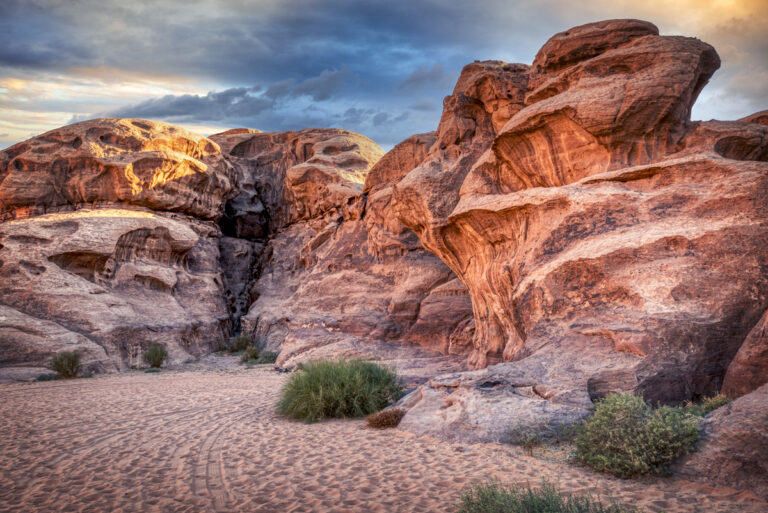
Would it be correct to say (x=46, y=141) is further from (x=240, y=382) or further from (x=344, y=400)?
(x=344, y=400)

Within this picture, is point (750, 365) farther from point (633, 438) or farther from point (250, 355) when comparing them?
point (250, 355)

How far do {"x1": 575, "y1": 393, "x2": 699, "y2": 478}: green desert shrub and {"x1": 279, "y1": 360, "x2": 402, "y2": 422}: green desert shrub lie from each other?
153 inches

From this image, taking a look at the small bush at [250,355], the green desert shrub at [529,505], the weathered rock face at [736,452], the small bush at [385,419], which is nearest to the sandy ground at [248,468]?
the weathered rock face at [736,452]

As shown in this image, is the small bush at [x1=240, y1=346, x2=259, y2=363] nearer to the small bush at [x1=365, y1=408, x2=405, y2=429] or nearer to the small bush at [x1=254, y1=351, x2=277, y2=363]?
the small bush at [x1=254, y1=351, x2=277, y2=363]

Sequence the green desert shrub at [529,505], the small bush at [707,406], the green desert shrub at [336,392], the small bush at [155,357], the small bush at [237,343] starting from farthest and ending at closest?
the small bush at [237,343] < the small bush at [155,357] < the green desert shrub at [336,392] < the small bush at [707,406] < the green desert shrub at [529,505]

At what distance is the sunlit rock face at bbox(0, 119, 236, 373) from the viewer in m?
15.3

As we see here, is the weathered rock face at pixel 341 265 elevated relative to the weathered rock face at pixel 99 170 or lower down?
lower down

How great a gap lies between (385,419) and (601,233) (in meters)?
5.07

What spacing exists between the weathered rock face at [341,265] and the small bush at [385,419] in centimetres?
647

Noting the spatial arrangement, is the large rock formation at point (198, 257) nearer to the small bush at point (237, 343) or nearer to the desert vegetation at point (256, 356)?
the small bush at point (237, 343)

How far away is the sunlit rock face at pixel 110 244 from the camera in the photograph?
50.1ft

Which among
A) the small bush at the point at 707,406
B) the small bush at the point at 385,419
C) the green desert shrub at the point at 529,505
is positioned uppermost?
the green desert shrub at the point at 529,505

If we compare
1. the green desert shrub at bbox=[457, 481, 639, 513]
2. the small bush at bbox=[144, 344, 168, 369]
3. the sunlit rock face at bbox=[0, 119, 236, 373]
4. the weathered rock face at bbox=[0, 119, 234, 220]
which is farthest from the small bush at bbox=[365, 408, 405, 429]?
the weathered rock face at bbox=[0, 119, 234, 220]

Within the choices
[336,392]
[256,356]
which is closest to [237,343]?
[256,356]
